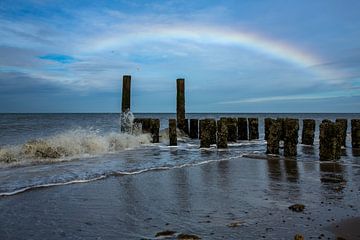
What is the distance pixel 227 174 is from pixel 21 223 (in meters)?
5.05

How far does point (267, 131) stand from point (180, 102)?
246 inches

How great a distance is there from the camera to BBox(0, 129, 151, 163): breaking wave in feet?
38.9

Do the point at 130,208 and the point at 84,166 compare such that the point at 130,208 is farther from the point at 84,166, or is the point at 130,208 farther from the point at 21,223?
the point at 84,166

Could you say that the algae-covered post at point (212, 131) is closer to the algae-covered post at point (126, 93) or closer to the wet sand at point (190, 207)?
the algae-covered post at point (126, 93)

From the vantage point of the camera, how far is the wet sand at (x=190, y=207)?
15.6 ft

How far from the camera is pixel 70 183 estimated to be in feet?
25.5

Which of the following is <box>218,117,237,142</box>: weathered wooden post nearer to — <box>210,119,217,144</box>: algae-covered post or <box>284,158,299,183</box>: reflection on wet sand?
<box>210,119,217,144</box>: algae-covered post

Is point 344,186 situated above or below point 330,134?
below

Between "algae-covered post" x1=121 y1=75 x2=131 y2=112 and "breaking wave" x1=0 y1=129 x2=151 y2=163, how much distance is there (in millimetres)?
3642

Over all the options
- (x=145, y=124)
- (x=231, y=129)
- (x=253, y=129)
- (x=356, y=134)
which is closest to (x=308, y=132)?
(x=356, y=134)

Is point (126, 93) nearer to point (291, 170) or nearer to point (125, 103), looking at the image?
point (125, 103)

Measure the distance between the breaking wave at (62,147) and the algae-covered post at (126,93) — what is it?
3.64 m

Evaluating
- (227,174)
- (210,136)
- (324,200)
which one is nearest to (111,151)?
(210,136)

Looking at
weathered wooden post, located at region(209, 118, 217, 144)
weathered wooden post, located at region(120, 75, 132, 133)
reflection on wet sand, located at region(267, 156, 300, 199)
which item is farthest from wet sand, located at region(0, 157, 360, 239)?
weathered wooden post, located at region(120, 75, 132, 133)
